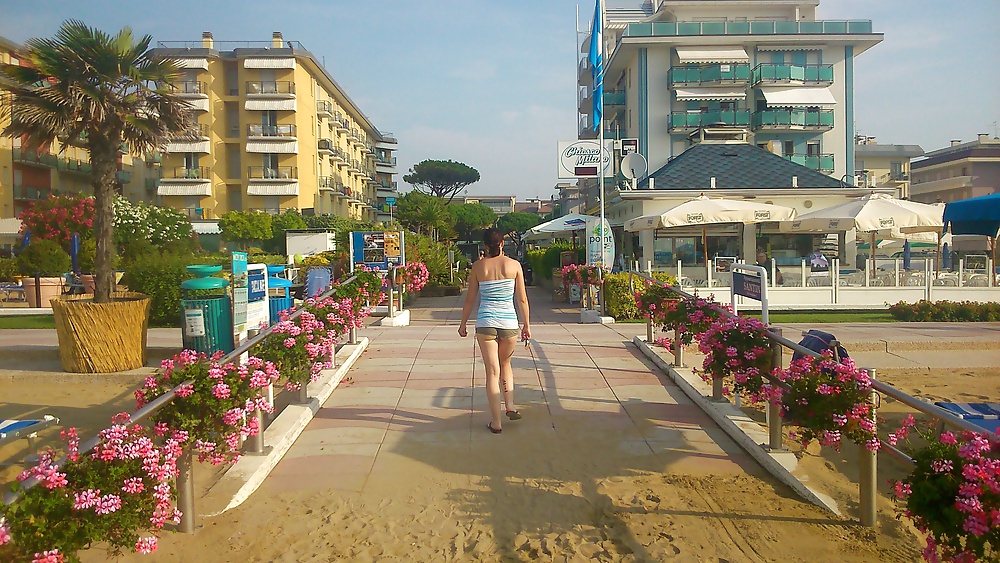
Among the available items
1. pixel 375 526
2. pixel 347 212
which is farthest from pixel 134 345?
pixel 347 212

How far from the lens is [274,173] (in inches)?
2056

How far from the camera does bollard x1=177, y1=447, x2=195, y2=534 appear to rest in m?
3.84

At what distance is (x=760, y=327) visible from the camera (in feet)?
17.0

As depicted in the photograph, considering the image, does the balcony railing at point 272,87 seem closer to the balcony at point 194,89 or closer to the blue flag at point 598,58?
the balcony at point 194,89

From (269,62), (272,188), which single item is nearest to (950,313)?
(272,188)

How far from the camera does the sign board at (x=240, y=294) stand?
6.61m

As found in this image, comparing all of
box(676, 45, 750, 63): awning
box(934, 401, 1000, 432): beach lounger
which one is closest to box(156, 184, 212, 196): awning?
box(676, 45, 750, 63): awning

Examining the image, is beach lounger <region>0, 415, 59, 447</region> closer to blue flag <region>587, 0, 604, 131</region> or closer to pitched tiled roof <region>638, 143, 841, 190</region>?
blue flag <region>587, 0, 604, 131</region>

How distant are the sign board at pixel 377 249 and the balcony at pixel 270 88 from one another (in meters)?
40.8

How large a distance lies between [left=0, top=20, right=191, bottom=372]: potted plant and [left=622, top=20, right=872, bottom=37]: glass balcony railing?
32.5 metres

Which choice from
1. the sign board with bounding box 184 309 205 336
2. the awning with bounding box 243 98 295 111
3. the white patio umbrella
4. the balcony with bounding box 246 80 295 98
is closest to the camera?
the sign board with bounding box 184 309 205 336

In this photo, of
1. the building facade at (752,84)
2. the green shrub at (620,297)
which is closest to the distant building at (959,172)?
the building facade at (752,84)

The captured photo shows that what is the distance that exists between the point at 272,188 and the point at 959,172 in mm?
55435

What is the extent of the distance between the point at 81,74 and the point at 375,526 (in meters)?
7.35
